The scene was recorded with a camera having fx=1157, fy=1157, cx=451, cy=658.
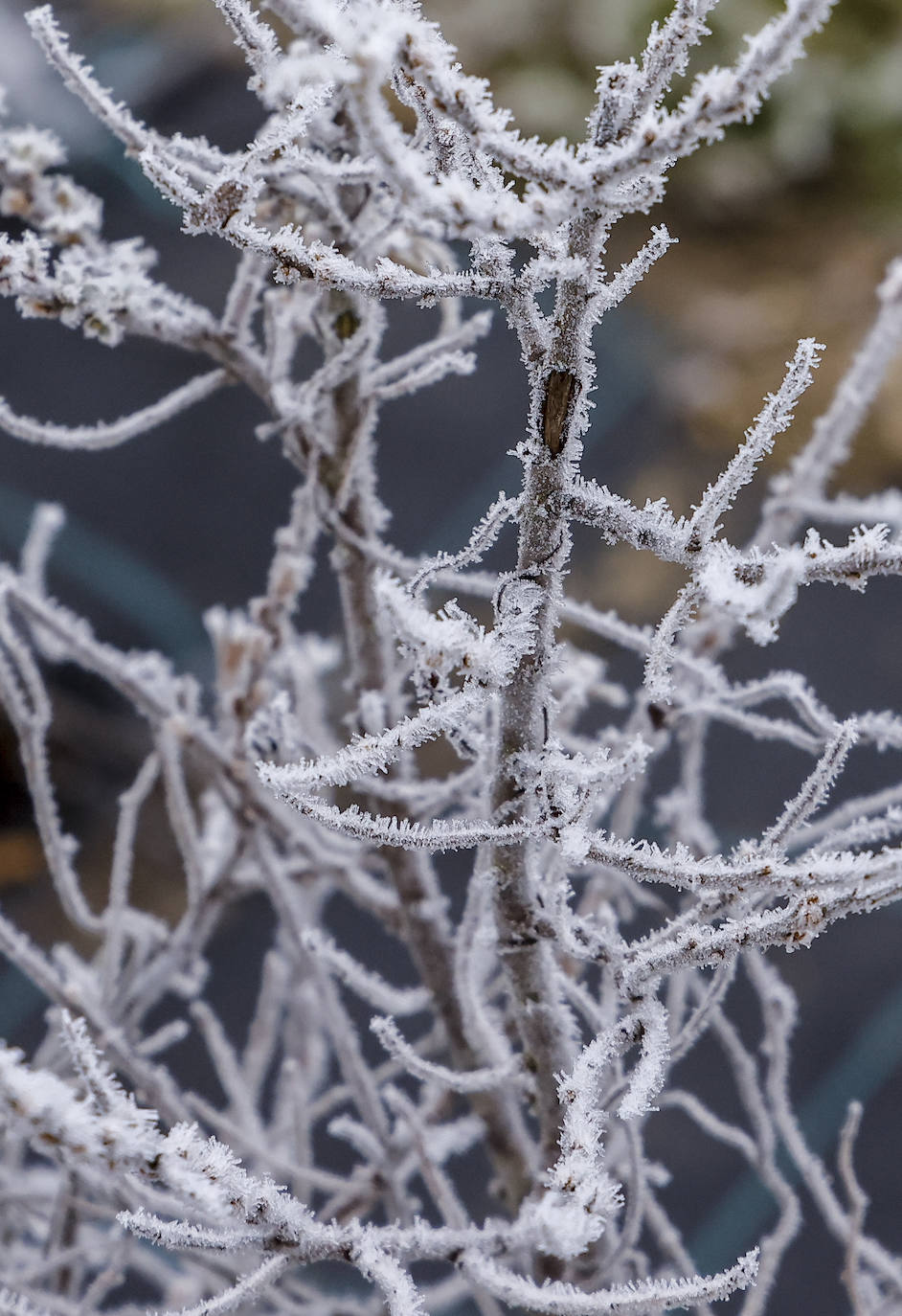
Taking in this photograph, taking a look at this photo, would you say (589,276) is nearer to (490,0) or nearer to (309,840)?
(309,840)

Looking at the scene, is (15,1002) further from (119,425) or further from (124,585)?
(119,425)

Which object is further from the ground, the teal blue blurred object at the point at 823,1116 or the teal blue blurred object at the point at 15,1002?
the teal blue blurred object at the point at 15,1002

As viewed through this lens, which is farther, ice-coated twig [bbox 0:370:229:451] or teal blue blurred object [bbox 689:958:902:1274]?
teal blue blurred object [bbox 689:958:902:1274]

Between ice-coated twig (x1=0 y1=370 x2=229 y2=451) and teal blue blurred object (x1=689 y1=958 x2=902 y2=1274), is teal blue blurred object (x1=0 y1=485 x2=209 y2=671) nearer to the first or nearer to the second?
teal blue blurred object (x1=689 y1=958 x2=902 y2=1274)

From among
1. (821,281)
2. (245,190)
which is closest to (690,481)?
(821,281)

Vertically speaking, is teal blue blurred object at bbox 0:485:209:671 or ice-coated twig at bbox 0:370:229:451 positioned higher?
teal blue blurred object at bbox 0:485:209:671

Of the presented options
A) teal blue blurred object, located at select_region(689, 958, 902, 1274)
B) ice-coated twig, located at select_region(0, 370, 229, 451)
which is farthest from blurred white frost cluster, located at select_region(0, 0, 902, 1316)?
teal blue blurred object, located at select_region(689, 958, 902, 1274)

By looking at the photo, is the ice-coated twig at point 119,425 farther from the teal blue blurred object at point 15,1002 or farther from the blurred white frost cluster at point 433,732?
the teal blue blurred object at point 15,1002

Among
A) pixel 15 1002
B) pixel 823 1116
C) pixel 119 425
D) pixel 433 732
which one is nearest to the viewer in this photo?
pixel 433 732

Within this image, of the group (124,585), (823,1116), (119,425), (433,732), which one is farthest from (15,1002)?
(433,732)

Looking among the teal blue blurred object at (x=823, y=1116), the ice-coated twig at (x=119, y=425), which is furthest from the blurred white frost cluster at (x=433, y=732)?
the teal blue blurred object at (x=823, y=1116)
